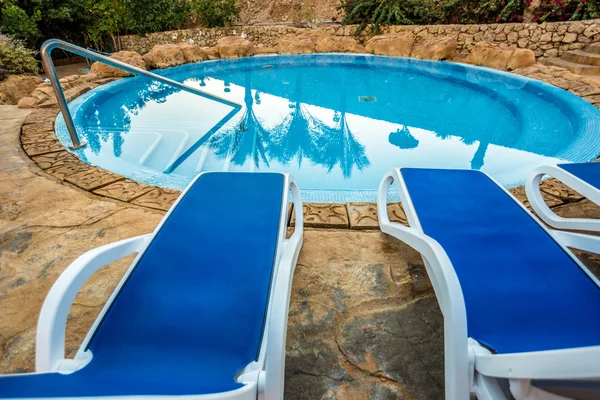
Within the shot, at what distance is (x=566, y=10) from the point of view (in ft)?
26.5

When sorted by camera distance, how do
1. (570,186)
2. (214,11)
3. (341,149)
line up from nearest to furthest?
1. (570,186)
2. (341,149)
3. (214,11)

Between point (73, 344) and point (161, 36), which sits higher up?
point (161, 36)

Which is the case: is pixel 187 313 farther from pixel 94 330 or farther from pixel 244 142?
pixel 244 142

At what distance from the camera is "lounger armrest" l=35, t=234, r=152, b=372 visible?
2.98 feet

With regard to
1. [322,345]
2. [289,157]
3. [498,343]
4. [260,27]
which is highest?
[260,27]

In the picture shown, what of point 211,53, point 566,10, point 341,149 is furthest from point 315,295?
point 566,10

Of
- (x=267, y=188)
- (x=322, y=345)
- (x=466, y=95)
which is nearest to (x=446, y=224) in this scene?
(x=322, y=345)

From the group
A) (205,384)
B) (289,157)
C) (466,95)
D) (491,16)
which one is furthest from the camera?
(491,16)

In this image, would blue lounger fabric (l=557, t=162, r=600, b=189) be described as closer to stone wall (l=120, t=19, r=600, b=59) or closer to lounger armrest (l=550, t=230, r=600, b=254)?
lounger armrest (l=550, t=230, r=600, b=254)

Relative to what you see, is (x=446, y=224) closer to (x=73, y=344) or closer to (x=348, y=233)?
(x=348, y=233)

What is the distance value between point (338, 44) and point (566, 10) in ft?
20.1

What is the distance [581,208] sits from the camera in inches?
88.4

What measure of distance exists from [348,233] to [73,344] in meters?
1.59

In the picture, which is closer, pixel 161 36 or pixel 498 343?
pixel 498 343
